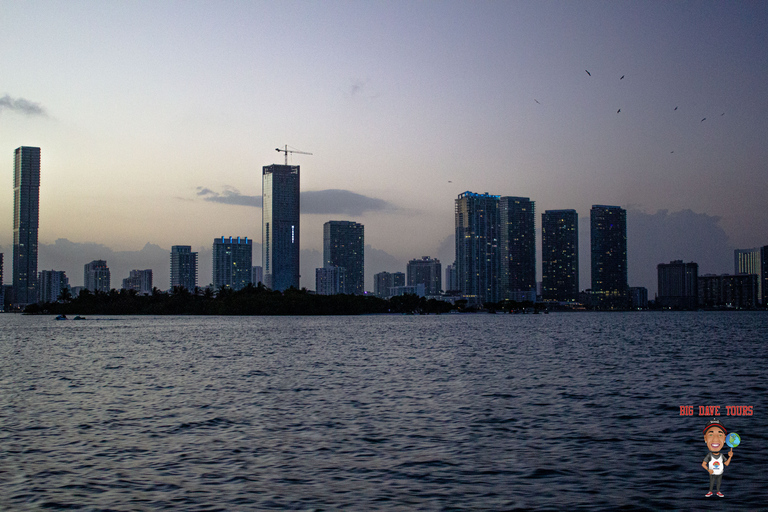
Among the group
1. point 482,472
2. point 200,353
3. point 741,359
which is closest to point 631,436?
point 482,472

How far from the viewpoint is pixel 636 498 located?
18.0m

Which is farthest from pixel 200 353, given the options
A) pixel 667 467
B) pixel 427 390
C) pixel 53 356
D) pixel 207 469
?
pixel 667 467

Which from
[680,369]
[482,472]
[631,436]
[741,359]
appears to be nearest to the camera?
[482,472]

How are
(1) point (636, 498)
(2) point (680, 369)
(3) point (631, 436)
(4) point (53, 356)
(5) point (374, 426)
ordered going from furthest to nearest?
(4) point (53, 356), (2) point (680, 369), (5) point (374, 426), (3) point (631, 436), (1) point (636, 498)

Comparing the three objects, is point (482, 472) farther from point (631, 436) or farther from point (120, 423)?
point (120, 423)

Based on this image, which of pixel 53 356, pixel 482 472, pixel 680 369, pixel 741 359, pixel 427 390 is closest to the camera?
pixel 482 472

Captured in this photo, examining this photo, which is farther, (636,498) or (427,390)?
(427,390)

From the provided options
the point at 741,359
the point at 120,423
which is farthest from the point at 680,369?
the point at 120,423

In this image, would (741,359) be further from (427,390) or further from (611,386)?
(427,390)

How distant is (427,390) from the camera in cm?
4166

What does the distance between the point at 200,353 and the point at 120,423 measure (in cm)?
4857

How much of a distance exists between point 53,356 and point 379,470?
64.8 m

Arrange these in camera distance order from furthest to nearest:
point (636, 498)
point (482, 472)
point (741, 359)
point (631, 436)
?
1. point (741, 359)
2. point (631, 436)
3. point (482, 472)
4. point (636, 498)

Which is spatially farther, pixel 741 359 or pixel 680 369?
pixel 741 359
